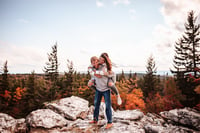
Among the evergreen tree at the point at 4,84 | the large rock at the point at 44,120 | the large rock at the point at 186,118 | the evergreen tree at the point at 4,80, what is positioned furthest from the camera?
the evergreen tree at the point at 4,80

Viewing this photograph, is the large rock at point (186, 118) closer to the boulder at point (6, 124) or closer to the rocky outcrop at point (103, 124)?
the rocky outcrop at point (103, 124)

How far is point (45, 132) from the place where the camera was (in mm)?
4539

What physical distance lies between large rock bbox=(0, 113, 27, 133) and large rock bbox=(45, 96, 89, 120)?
4.94ft

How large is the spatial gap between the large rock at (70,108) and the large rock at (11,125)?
59.2 inches

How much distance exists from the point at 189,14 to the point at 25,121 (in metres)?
23.4

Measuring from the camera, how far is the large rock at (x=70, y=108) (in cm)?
582

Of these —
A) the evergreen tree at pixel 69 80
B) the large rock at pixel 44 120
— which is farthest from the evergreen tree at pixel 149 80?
the large rock at pixel 44 120

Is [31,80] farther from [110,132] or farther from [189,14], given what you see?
[189,14]

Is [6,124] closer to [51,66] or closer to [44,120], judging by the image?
[44,120]

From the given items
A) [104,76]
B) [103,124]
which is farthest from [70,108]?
[104,76]

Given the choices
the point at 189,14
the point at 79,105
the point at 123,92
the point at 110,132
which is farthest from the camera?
the point at 189,14

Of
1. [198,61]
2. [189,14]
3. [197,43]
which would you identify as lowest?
[198,61]

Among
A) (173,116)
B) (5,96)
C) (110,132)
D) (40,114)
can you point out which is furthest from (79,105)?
(5,96)

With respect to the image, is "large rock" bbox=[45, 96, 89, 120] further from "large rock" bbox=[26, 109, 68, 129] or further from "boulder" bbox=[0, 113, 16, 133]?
"boulder" bbox=[0, 113, 16, 133]
